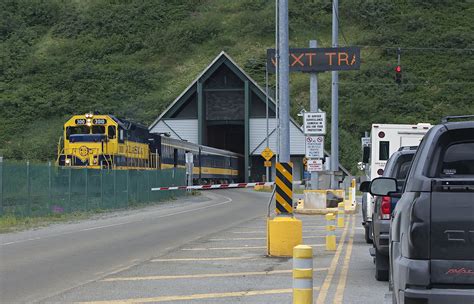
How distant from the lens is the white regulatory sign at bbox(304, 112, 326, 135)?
27.3 m

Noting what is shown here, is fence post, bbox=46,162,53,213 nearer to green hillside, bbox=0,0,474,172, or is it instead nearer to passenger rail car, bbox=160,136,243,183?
passenger rail car, bbox=160,136,243,183

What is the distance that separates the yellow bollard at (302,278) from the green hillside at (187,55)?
58.2 meters

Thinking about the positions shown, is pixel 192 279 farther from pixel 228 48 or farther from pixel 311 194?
pixel 228 48

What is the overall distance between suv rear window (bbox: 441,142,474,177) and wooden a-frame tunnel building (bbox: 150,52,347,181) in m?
59.0

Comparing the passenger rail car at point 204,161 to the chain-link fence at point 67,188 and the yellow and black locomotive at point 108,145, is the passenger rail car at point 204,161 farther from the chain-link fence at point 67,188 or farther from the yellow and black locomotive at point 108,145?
the chain-link fence at point 67,188

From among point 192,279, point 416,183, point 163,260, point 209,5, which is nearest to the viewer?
point 416,183

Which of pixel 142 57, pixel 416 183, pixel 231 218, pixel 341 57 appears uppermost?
pixel 142 57

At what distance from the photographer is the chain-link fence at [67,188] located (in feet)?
80.3

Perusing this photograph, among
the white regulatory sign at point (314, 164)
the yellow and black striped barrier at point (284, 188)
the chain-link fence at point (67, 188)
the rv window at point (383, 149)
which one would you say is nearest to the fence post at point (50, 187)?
the chain-link fence at point (67, 188)

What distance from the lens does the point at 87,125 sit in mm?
36531

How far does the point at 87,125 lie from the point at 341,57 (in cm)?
1327

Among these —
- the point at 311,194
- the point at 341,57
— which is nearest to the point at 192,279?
the point at 311,194

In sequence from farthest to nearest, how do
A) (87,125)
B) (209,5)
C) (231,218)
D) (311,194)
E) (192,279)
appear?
(209,5) < (87,125) < (311,194) < (231,218) < (192,279)

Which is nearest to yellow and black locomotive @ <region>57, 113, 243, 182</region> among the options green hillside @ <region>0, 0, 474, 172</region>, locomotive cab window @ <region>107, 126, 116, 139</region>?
locomotive cab window @ <region>107, 126, 116, 139</region>
